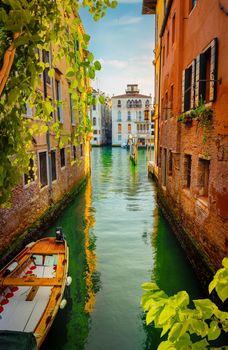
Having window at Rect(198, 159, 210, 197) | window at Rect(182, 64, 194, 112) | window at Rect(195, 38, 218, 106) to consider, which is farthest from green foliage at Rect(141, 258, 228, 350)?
window at Rect(182, 64, 194, 112)

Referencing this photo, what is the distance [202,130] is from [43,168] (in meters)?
7.01

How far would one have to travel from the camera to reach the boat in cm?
489

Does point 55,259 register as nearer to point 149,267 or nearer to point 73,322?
point 73,322

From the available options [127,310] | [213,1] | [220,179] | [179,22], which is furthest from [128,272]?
[179,22]

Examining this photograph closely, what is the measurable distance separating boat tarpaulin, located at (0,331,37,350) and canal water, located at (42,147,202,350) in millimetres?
2314

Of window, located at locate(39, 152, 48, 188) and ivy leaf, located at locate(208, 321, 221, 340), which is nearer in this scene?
ivy leaf, located at locate(208, 321, 221, 340)

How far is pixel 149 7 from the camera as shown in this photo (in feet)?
71.5

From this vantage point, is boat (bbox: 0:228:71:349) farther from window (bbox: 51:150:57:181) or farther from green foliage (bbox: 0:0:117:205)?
window (bbox: 51:150:57:181)

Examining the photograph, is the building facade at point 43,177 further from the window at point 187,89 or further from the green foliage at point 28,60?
the window at point 187,89

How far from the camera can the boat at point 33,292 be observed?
4.89 m

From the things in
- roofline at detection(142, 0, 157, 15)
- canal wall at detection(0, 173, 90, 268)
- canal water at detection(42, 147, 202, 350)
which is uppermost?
roofline at detection(142, 0, 157, 15)

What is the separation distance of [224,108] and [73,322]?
5632 millimetres

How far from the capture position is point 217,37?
6.34m

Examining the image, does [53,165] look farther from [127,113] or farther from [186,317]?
[127,113]
